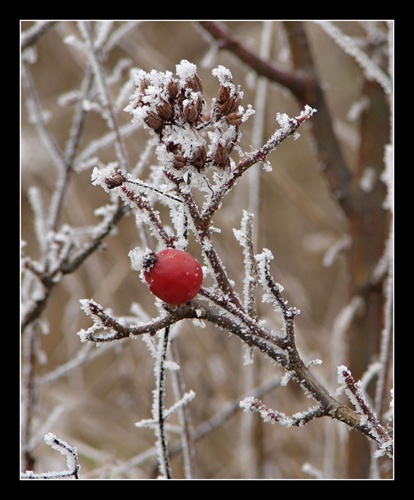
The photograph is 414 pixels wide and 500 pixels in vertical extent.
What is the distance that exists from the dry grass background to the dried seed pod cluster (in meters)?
0.47

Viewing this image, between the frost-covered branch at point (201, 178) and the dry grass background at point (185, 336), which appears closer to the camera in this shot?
the frost-covered branch at point (201, 178)

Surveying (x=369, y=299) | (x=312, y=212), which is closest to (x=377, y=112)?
(x=312, y=212)

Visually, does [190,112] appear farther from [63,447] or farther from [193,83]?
[63,447]

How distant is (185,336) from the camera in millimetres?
2217

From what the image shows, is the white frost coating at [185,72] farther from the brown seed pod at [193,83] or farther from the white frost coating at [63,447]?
the white frost coating at [63,447]

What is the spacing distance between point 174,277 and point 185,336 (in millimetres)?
1768

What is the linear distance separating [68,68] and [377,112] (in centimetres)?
250

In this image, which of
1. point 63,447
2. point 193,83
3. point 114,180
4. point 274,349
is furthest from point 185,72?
point 63,447

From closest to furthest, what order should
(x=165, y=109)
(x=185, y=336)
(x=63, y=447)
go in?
(x=165, y=109), (x=63, y=447), (x=185, y=336)

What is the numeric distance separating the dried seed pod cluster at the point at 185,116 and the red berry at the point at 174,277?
8 cm

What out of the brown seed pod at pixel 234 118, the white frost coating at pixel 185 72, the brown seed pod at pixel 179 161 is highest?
the white frost coating at pixel 185 72

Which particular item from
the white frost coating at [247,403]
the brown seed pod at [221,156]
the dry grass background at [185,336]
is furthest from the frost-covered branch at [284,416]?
the dry grass background at [185,336]

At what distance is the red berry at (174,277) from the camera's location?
48cm
